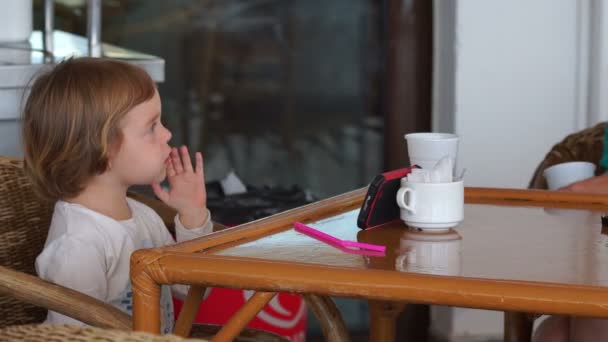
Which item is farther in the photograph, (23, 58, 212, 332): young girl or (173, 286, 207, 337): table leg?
(23, 58, 212, 332): young girl

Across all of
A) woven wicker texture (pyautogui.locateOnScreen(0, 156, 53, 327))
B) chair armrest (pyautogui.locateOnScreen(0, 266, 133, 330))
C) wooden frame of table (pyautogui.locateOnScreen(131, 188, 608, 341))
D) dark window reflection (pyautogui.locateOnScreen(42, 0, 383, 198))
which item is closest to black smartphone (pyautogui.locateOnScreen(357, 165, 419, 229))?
wooden frame of table (pyautogui.locateOnScreen(131, 188, 608, 341))

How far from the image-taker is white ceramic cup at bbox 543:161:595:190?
224 centimetres

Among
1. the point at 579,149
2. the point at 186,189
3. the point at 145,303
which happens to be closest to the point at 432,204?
the point at 145,303

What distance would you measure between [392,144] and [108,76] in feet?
6.21

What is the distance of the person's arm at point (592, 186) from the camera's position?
2.07 meters

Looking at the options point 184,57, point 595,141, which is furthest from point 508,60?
point 184,57

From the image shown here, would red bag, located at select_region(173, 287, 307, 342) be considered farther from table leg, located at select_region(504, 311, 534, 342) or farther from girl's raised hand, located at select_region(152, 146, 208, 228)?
table leg, located at select_region(504, 311, 534, 342)

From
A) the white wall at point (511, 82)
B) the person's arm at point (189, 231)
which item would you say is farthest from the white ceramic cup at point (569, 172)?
the white wall at point (511, 82)

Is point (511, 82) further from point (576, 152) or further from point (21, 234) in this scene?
point (21, 234)

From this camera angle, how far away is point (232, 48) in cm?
400

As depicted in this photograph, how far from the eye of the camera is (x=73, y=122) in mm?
2008

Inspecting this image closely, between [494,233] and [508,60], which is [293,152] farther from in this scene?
[494,233]

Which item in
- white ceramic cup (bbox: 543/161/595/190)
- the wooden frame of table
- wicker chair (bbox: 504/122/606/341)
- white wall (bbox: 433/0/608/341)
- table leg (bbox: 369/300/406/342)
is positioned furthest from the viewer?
white wall (bbox: 433/0/608/341)

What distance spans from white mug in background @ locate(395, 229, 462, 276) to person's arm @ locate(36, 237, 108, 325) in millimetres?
543
